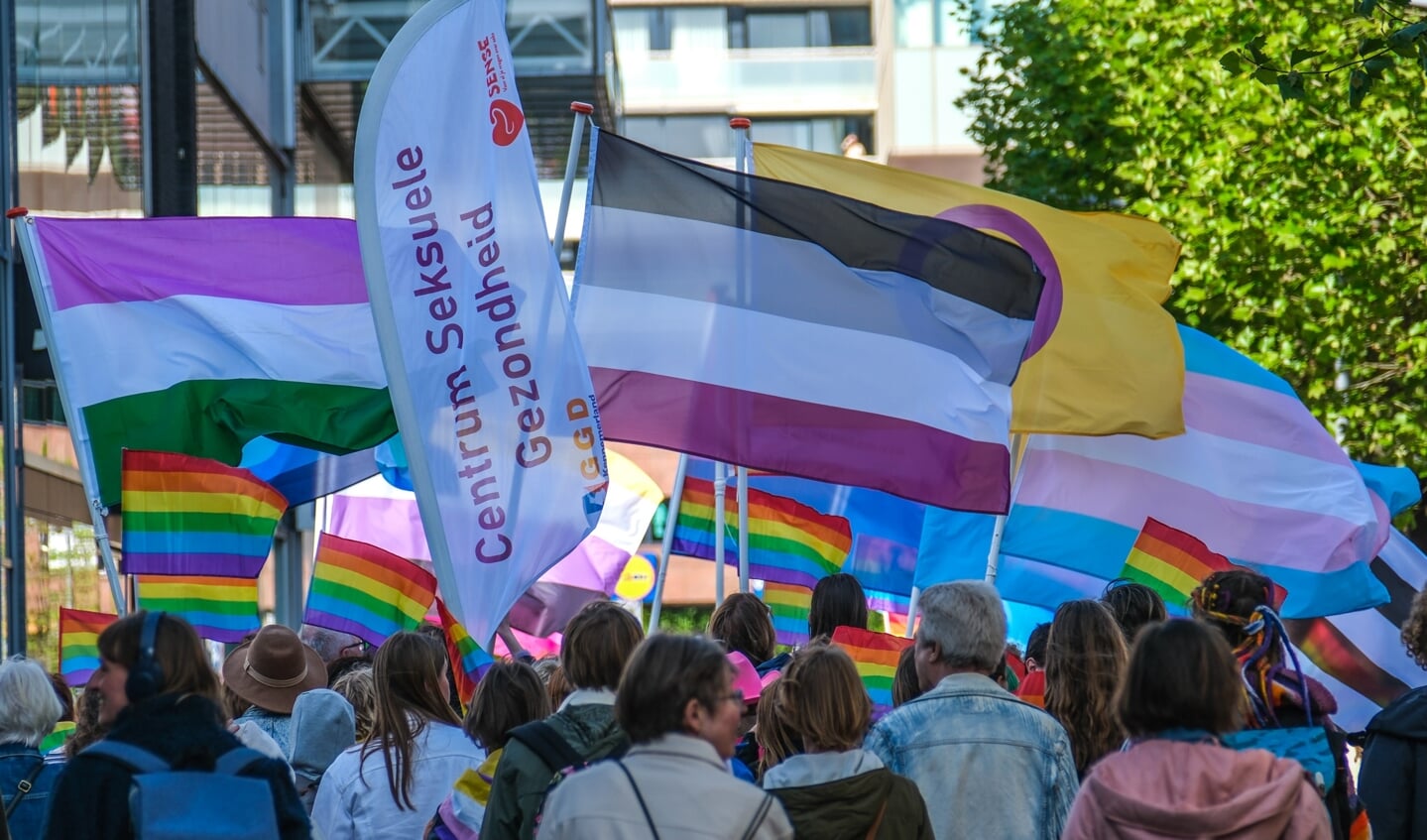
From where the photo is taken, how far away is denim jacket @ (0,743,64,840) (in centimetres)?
633

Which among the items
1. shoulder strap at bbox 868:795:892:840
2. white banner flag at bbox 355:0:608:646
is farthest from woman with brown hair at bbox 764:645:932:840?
white banner flag at bbox 355:0:608:646

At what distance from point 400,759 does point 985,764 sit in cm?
189

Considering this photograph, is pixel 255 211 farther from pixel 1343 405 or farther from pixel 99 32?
pixel 1343 405

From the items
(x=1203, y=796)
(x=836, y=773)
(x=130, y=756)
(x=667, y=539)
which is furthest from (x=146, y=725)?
(x=667, y=539)

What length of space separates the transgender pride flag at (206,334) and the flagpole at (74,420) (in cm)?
1

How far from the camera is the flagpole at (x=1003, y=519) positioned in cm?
1011

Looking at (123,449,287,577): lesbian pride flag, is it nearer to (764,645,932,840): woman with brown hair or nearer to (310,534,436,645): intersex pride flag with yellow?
(310,534,436,645): intersex pride flag with yellow

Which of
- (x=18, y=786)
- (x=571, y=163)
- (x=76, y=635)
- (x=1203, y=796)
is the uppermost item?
(x=571, y=163)

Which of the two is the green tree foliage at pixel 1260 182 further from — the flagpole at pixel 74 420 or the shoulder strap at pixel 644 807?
the shoulder strap at pixel 644 807

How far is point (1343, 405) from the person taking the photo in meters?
19.8

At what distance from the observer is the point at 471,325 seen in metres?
7.25

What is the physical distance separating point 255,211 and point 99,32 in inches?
273

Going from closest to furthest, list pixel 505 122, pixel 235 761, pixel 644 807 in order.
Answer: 1. pixel 644 807
2. pixel 235 761
3. pixel 505 122

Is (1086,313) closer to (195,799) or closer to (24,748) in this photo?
(24,748)
